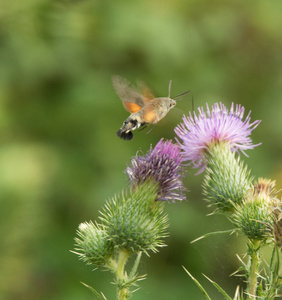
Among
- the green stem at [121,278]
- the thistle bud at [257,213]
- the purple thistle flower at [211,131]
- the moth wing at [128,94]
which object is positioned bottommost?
the green stem at [121,278]

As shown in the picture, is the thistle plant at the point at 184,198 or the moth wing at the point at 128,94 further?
the moth wing at the point at 128,94

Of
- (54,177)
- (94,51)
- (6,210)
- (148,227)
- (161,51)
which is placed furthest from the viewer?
(94,51)

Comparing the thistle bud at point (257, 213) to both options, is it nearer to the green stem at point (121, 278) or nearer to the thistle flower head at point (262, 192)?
the thistle flower head at point (262, 192)

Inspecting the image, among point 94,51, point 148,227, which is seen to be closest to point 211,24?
point 94,51

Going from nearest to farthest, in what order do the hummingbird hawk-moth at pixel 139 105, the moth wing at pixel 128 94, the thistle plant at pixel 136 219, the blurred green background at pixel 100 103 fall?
the thistle plant at pixel 136 219 < the hummingbird hawk-moth at pixel 139 105 < the moth wing at pixel 128 94 < the blurred green background at pixel 100 103

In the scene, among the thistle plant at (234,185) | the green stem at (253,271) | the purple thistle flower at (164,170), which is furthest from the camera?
the purple thistle flower at (164,170)

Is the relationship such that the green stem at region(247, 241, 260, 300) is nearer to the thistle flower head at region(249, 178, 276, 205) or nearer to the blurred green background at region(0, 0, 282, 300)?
the thistle flower head at region(249, 178, 276, 205)

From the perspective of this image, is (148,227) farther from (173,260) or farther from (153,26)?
(153,26)

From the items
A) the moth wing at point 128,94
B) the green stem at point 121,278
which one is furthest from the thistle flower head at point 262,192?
the moth wing at point 128,94

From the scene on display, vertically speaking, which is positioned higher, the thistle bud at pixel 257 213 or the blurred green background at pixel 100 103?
the blurred green background at pixel 100 103

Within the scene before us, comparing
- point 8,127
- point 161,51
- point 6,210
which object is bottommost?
point 6,210
